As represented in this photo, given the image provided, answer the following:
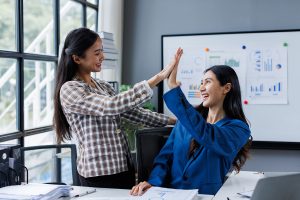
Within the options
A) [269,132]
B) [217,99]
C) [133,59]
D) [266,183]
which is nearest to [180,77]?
[133,59]

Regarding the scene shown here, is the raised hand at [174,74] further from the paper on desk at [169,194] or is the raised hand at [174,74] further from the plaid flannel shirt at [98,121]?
the paper on desk at [169,194]

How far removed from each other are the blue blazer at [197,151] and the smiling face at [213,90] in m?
0.10

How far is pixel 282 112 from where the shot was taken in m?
3.86

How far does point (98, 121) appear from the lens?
6.04ft

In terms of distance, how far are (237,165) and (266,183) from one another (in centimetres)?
101

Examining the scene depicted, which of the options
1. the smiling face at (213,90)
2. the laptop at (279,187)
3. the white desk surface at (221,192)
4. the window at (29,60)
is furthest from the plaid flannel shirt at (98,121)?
the window at (29,60)

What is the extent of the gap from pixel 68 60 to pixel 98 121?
1.10ft

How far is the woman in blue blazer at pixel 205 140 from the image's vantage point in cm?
181

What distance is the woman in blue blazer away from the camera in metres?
1.81

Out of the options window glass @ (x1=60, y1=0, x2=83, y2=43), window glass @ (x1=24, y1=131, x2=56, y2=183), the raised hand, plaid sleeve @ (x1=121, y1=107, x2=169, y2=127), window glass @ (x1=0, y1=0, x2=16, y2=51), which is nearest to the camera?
the raised hand

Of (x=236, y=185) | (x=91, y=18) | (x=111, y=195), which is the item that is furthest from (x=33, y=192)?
(x=91, y=18)

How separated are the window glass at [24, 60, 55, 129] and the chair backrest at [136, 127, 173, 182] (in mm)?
1455

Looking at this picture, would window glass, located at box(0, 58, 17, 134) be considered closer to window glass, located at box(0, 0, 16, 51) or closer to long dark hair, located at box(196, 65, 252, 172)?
window glass, located at box(0, 0, 16, 51)

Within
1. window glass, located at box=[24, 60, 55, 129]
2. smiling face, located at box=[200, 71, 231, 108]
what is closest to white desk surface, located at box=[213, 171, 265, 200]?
smiling face, located at box=[200, 71, 231, 108]
